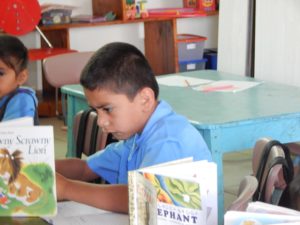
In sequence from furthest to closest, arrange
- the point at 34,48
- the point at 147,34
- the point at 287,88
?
the point at 147,34
the point at 34,48
the point at 287,88

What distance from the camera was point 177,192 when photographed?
1.35 meters

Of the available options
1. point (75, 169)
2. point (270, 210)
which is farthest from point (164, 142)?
point (270, 210)

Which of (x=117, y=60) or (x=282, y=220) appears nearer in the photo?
(x=282, y=220)

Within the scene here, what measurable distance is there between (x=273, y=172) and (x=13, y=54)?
139 cm

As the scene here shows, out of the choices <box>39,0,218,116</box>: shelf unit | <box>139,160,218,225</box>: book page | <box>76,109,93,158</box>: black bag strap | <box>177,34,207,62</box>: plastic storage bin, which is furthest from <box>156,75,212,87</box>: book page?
<box>177,34,207,62</box>: plastic storage bin

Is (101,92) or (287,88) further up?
(101,92)

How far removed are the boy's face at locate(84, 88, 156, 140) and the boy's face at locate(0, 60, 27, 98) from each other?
39.2 inches

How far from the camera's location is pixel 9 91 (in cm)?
290

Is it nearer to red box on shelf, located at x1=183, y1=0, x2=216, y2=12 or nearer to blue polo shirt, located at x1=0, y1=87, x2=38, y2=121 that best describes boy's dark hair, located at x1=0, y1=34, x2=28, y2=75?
blue polo shirt, located at x1=0, y1=87, x2=38, y2=121

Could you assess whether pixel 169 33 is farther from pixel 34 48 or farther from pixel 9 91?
pixel 9 91

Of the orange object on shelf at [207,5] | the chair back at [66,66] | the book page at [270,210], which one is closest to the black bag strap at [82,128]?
the chair back at [66,66]

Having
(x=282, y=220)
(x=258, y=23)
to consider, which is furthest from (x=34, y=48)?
(x=282, y=220)

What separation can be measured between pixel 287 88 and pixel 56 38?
10.8 feet

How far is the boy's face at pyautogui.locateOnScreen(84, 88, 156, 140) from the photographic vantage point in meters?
1.95
